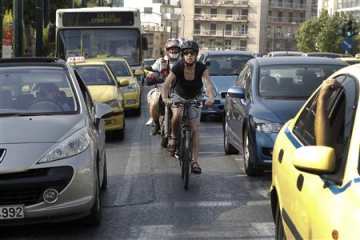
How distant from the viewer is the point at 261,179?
896cm

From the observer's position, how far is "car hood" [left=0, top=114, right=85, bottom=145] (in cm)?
606

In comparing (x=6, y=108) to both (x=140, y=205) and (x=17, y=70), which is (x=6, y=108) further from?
(x=140, y=205)

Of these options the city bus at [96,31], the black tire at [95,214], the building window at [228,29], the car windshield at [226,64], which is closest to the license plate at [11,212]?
the black tire at [95,214]

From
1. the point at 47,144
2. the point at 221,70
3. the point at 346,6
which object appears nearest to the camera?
the point at 47,144

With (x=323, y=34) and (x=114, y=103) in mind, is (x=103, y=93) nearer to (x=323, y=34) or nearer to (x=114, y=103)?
(x=114, y=103)

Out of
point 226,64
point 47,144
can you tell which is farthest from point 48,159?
point 226,64

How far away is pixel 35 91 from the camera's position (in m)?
7.25

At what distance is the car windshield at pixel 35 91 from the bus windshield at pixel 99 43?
13.4m

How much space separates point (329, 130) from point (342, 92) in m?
0.27

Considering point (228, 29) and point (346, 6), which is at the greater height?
point (346, 6)

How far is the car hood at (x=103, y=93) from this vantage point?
43.0 feet

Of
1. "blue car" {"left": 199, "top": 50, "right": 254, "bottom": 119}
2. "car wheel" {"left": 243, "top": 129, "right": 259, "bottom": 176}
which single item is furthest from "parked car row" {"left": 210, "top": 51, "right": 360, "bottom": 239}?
"blue car" {"left": 199, "top": 50, "right": 254, "bottom": 119}

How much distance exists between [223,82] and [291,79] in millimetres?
7094

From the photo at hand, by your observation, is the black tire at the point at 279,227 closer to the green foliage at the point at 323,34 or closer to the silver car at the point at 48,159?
the silver car at the point at 48,159
